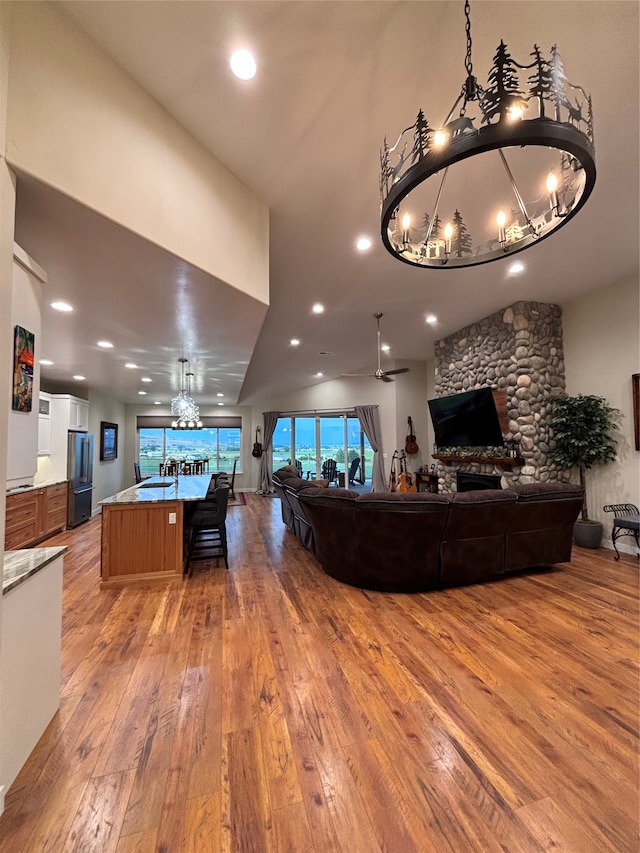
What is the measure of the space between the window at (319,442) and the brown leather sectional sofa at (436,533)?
5268 mm

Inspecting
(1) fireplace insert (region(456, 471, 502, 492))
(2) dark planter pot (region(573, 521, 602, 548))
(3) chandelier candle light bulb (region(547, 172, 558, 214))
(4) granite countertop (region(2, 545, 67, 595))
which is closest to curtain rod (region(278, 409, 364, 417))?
(1) fireplace insert (region(456, 471, 502, 492))

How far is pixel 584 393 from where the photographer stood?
5.14 m

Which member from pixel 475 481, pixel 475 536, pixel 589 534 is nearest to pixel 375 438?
pixel 475 481

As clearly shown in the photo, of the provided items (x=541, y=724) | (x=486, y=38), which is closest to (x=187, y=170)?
(x=486, y=38)

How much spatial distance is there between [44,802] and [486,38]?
3.91 m

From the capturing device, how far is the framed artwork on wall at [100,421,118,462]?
8225mm

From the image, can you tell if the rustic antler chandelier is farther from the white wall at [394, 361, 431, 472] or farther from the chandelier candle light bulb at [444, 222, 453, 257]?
the white wall at [394, 361, 431, 472]

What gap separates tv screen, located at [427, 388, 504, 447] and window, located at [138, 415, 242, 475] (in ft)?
22.5

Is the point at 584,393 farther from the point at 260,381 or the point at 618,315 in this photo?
the point at 260,381

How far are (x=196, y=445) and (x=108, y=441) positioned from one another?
309 centimetres

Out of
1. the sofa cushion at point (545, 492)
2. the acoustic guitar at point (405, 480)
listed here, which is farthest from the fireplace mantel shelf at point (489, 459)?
the sofa cushion at point (545, 492)

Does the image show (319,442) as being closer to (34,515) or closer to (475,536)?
(34,515)

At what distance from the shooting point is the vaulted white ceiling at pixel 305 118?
62.2 inches

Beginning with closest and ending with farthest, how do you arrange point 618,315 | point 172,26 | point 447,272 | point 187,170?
point 172,26 < point 187,170 < point 447,272 < point 618,315
